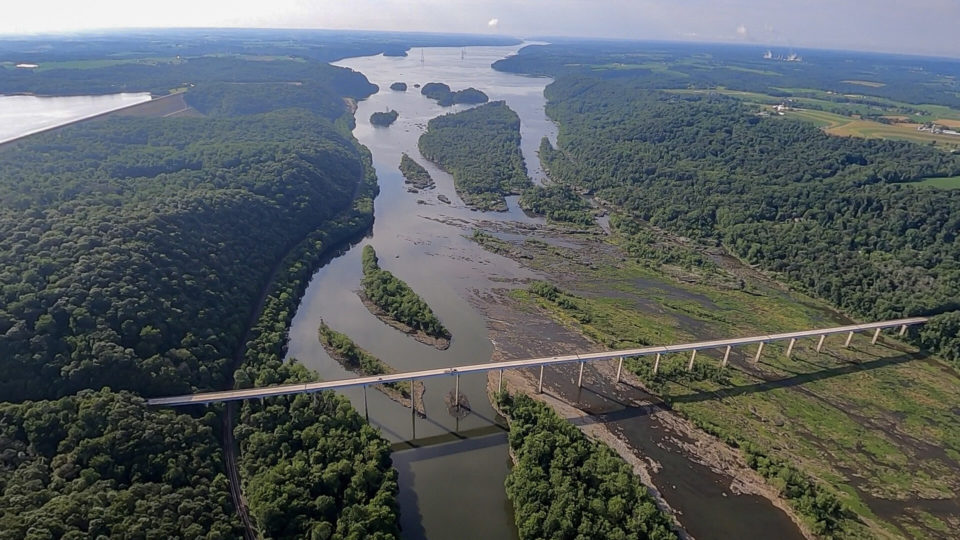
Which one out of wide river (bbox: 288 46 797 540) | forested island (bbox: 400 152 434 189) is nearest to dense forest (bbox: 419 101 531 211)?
forested island (bbox: 400 152 434 189)

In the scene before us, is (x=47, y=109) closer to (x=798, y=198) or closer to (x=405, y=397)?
(x=405, y=397)

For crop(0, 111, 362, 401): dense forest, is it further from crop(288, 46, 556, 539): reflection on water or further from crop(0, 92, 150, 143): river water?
crop(288, 46, 556, 539): reflection on water

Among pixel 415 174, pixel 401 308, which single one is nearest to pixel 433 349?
pixel 401 308

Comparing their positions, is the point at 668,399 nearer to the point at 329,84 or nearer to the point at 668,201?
the point at 668,201

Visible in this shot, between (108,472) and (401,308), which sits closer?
(108,472)

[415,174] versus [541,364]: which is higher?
[415,174]
